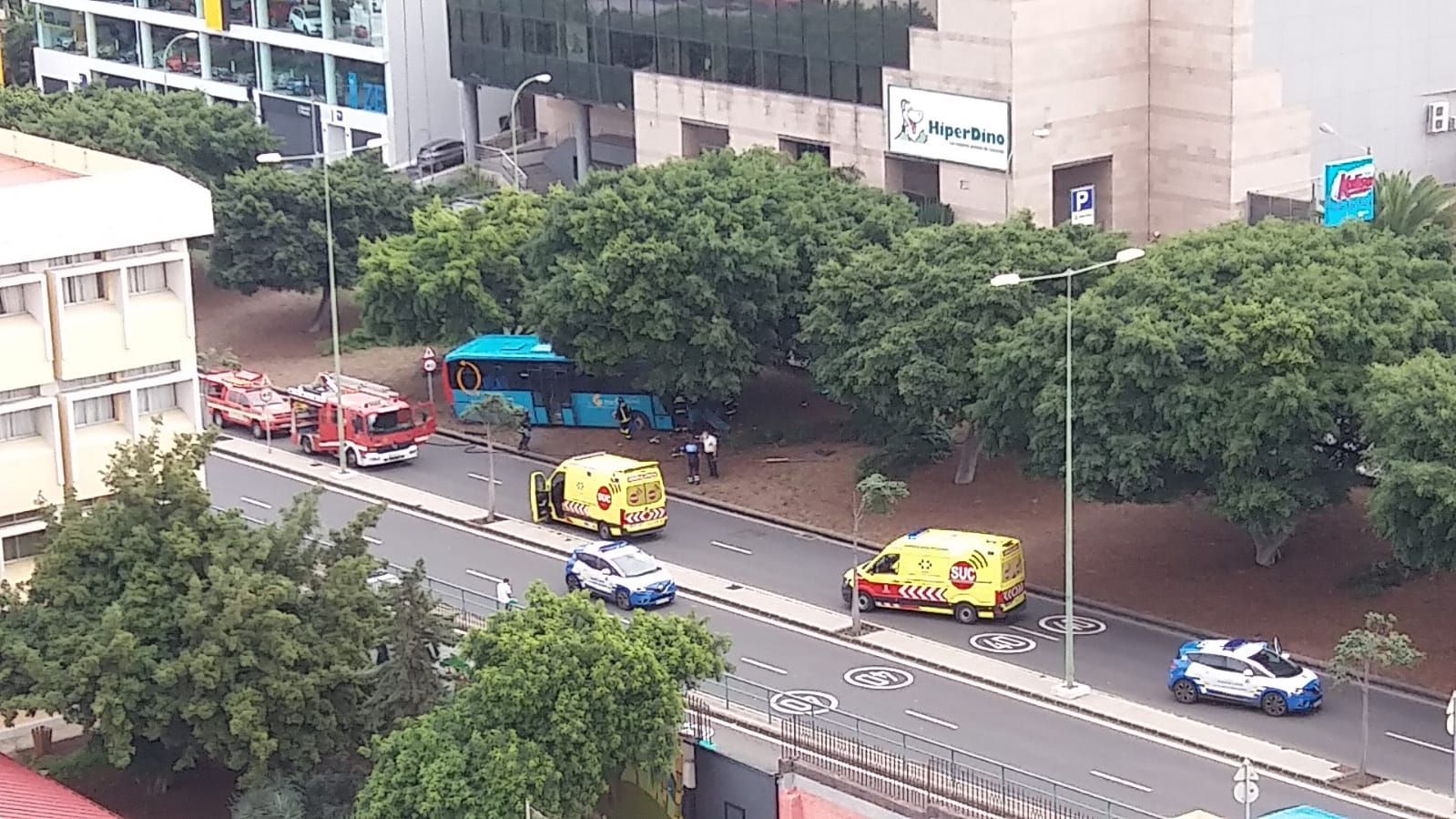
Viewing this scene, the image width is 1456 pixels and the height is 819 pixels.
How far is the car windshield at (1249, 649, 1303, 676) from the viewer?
46.5 meters

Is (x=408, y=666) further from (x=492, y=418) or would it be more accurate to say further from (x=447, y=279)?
(x=447, y=279)

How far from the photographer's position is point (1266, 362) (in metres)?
49.7

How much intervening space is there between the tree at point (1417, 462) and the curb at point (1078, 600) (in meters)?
2.37

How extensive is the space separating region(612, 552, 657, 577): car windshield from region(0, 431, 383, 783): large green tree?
1035cm

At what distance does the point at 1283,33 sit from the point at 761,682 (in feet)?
105

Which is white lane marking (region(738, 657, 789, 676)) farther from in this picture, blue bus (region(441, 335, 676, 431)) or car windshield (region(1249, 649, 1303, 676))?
blue bus (region(441, 335, 676, 431))

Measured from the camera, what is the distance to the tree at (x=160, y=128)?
88250mm

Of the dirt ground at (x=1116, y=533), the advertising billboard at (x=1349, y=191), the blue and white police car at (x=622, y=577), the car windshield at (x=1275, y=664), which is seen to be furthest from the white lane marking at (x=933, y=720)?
the advertising billboard at (x=1349, y=191)

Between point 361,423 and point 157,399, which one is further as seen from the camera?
point 361,423

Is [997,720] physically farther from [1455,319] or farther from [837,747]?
[1455,319]

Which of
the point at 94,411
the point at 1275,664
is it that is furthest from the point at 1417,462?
the point at 94,411

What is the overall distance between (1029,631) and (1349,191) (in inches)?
936

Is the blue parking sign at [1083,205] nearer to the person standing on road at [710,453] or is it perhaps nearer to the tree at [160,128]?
the person standing on road at [710,453]

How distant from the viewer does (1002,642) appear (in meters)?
51.3
